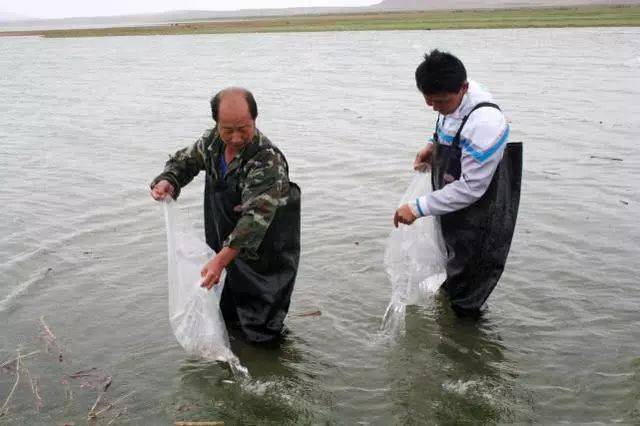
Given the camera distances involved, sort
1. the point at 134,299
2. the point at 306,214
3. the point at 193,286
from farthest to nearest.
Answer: the point at 306,214 < the point at 134,299 < the point at 193,286

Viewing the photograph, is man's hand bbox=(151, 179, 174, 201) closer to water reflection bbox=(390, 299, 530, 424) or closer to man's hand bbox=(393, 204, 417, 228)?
man's hand bbox=(393, 204, 417, 228)

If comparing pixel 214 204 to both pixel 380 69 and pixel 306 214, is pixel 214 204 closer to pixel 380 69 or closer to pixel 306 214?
pixel 306 214

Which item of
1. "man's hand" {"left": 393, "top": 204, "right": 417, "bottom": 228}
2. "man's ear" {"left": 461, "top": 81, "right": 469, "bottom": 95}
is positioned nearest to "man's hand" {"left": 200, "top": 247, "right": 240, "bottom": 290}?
"man's hand" {"left": 393, "top": 204, "right": 417, "bottom": 228}

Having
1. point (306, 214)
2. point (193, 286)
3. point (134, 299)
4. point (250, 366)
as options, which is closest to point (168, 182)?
point (193, 286)

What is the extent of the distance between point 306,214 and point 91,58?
27.7 metres

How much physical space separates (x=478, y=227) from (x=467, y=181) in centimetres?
43

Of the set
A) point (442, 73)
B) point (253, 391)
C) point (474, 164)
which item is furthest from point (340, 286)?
point (442, 73)

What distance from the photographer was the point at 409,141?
1084cm

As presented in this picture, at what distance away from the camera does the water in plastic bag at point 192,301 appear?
3812 mm

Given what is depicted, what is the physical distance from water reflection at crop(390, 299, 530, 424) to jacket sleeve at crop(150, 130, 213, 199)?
5.87 ft

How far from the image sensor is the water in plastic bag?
381 cm

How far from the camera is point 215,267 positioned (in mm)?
3557

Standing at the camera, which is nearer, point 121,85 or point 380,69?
point 121,85

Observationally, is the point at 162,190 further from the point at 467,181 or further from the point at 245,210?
the point at 467,181
